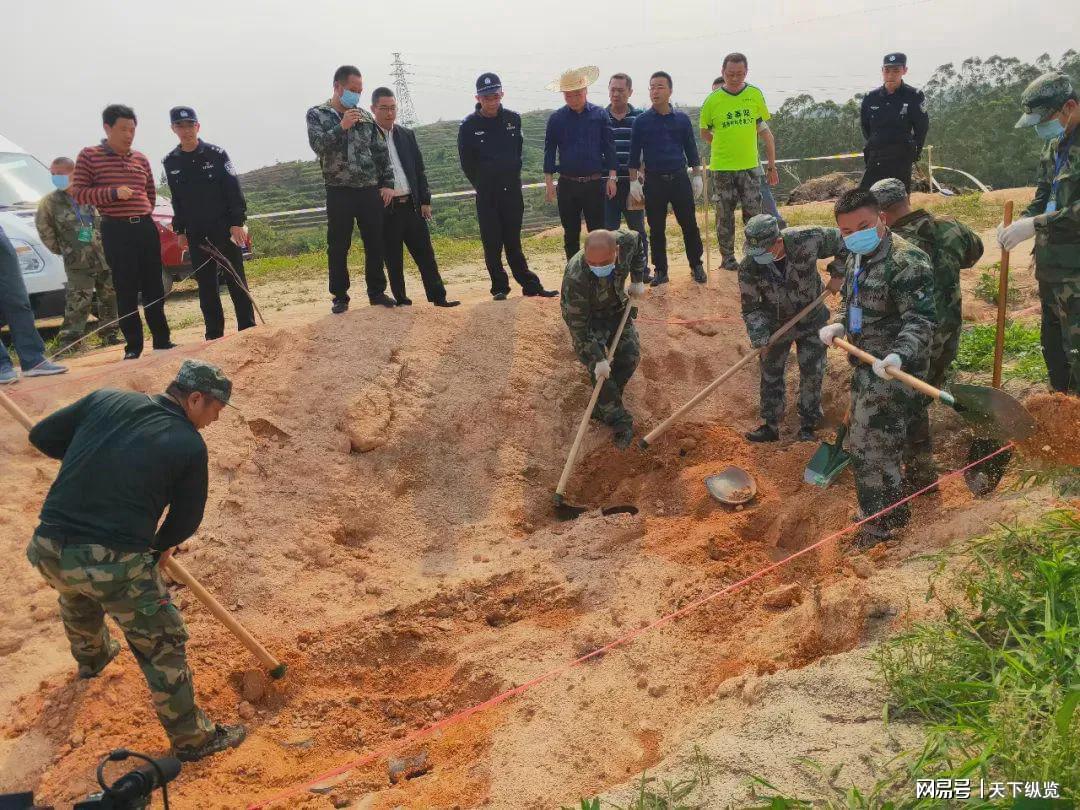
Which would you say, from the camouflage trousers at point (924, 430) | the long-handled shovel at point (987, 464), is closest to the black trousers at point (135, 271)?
the camouflage trousers at point (924, 430)

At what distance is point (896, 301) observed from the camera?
14.8 ft

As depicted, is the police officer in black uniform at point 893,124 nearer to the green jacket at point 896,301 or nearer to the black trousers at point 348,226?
the green jacket at point 896,301

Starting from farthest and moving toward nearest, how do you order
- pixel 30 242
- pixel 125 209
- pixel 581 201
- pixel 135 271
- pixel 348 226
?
pixel 30 242 < pixel 581 201 < pixel 348 226 < pixel 135 271 < pixel 125 209

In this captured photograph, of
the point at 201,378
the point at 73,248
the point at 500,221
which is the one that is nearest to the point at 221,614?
the point at 201,378

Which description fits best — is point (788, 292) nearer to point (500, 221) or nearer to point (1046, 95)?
point (1046, 95)

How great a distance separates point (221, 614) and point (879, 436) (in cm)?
347

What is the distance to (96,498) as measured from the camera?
3.52 m

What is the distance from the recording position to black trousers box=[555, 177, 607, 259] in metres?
7.48

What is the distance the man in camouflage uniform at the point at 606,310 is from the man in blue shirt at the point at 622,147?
1.37 m

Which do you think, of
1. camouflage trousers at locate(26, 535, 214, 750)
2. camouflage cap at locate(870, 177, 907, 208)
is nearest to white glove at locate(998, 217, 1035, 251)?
camouflage cap at locate(870, 177, 907, 208)

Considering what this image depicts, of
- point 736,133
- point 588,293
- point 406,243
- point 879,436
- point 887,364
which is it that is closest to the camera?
point 887,364

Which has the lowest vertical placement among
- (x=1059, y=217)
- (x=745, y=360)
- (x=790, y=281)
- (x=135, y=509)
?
(x=745, y=360)

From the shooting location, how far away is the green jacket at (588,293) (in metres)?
6.37

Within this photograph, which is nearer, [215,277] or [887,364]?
[887,364]
